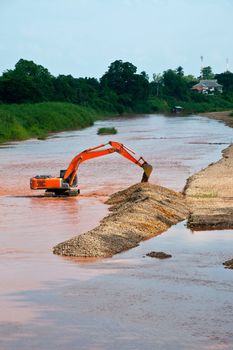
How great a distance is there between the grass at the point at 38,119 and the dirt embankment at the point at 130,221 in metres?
40.7

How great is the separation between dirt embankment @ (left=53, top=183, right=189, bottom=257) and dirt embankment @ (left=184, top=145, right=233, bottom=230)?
499mm

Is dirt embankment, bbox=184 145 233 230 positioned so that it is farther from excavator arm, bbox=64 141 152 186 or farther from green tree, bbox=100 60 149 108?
green tree, bbox=100 60 149 108

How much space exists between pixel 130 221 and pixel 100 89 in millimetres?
119906

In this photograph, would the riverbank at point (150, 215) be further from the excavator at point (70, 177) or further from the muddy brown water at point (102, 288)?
the excavator at point (70, 177)

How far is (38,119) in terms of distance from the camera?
8338 cm

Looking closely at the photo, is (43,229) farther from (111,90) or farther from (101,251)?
(111,90)

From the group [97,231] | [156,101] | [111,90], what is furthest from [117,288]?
[156,101]

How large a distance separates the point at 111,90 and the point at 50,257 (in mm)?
122029

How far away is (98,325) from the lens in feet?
49.0

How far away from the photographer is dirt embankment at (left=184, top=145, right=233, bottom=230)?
24.0 meters

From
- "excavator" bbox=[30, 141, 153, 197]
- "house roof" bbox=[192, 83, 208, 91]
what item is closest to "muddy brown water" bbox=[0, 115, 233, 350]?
"excavator" bbox=[30, 141, 153, 197]

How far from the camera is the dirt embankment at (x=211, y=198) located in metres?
24.0

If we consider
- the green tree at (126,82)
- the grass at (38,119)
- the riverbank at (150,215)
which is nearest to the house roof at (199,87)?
the green tree at (126,82)

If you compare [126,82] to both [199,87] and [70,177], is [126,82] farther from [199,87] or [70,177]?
[70,177]
